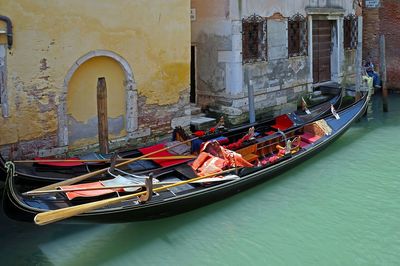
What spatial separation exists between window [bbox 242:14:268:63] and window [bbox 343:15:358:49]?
2.67 metres

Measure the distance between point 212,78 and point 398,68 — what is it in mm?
4928

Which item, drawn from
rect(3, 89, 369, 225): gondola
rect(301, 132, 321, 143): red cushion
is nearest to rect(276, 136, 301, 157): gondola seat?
rect(3, 89, 369, 225): gondola

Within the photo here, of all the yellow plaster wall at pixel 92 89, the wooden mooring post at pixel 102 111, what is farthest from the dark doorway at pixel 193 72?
the wooden mooring post at pixel 102 111

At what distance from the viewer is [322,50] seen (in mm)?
8625

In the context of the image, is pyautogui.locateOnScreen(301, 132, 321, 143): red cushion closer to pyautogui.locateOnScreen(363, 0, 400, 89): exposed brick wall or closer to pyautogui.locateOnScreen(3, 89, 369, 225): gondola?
pyautogui.locateOnScreen(3, 89, 369, 225): gondola

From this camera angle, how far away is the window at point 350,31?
9.10 metres

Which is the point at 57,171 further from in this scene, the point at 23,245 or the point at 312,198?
the point at 312,198

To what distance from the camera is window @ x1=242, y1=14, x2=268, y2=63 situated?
6.84 meters

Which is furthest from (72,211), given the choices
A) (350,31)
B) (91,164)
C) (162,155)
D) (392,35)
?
(392,35)

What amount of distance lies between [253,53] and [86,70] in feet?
8.92

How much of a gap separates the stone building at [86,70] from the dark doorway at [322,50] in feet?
10.6

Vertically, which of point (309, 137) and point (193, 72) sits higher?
point (193, 72)

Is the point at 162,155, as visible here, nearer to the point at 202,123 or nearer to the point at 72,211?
the point at 202,123

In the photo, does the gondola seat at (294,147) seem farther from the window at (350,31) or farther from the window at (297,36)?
the window at (350,31)
